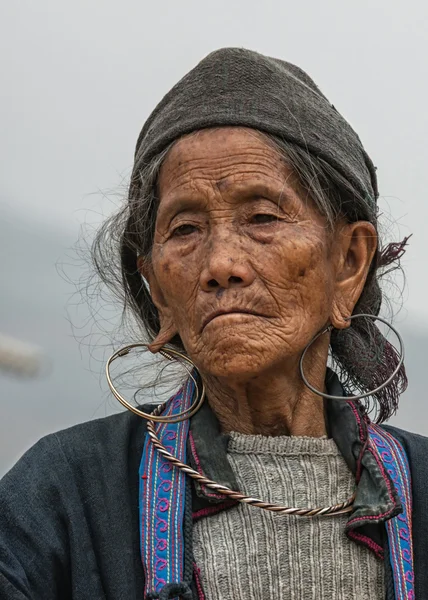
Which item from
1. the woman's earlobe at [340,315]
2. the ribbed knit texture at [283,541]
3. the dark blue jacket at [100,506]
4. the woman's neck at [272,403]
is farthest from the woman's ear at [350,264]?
the ribbed knit texture at [283,541]

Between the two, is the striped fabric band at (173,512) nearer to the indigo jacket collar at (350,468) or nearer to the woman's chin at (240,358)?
the indigo jacket collar at (350,468)

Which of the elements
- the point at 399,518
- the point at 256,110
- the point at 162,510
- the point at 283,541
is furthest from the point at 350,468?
the point at 256,110

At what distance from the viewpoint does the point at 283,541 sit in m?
2.46

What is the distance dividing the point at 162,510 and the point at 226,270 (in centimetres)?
61

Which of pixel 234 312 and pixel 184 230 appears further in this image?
pixel 184 230

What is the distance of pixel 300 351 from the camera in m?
2.55

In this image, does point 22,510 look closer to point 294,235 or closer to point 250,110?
point 294,235

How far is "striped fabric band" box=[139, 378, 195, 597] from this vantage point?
231 cm

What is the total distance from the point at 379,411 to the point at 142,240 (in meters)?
0.90

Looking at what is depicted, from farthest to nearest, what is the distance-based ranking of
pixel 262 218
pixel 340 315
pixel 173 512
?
1. pixel 340 315
2. pixel 262 218
3. pixel 173 512

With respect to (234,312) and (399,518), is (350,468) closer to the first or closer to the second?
(399,518)

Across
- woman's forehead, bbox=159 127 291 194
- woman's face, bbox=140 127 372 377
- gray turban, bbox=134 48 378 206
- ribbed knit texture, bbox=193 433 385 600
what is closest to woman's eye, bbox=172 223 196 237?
woman's face, bbox=140 127 372 377

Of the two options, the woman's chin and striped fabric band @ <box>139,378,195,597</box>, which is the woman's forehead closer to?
the woman's chin

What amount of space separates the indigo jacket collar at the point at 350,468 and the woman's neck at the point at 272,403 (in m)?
0.04
